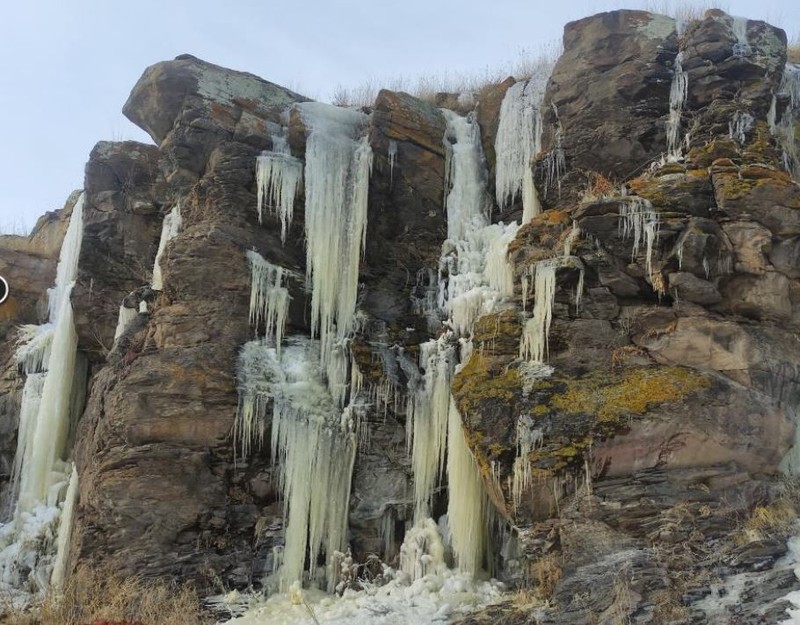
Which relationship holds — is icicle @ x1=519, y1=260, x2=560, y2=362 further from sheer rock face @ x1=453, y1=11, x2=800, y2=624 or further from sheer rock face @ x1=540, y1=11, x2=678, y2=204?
sheer rock face @ x1=540, y1=11, x2=678, y2=204

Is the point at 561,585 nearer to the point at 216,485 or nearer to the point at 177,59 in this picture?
the point at 216,485

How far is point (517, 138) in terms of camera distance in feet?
Result: 48.3

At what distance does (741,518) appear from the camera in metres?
8.59

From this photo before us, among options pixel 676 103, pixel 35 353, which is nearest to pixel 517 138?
pixel 676 103

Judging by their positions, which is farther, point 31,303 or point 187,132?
point 31,303

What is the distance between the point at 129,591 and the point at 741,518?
745cm

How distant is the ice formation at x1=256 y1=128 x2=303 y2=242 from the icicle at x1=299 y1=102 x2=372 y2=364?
11.4 inches

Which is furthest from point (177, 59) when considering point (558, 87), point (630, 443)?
point (630, 443)

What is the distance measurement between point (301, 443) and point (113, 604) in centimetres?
335

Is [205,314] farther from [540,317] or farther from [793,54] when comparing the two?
[793,54]

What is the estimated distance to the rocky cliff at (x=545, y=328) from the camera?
350 inches

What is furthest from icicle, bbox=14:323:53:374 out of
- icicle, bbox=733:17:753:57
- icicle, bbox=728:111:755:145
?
icicle, bbox=733:17:753:57

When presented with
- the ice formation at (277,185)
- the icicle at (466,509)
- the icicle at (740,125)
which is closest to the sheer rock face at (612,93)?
the icicle at (740,125)

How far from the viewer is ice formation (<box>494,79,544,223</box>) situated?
47.2 feet
